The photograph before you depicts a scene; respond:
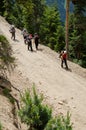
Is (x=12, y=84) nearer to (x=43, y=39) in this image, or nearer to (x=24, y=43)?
(x=24, y=43)

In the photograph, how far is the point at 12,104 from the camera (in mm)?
20812

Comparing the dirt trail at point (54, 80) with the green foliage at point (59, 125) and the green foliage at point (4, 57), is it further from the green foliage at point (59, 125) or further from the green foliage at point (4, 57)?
the green foliage at point (59, 125)

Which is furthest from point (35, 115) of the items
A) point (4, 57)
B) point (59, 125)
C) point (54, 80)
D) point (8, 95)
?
point (54, 80)

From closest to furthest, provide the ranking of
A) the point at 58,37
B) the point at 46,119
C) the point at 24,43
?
the point at 46,119, the point at 24,43, the point at 58,37

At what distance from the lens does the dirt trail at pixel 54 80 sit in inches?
948

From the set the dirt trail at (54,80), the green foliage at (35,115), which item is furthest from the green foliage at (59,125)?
the dirt trail at (54,80)

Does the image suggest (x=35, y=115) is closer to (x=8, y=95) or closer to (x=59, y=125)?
(x=59, y=125)

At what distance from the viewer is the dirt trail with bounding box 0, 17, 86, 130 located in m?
24.1

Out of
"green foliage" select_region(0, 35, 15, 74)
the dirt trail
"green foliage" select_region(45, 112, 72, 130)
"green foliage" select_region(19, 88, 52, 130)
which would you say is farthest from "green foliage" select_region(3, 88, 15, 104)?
"green foliage" select_region(45, 112, 72, 130)

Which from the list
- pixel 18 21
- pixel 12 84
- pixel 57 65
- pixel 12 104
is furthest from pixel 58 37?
pixel 12 104

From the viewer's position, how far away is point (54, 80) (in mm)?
28000

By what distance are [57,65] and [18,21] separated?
1853 inches

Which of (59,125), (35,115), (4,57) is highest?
(4,57)

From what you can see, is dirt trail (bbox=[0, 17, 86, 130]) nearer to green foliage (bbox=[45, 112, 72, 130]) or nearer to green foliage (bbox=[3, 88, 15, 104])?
green foliage (bbox=[3, 88, 15, 104])
